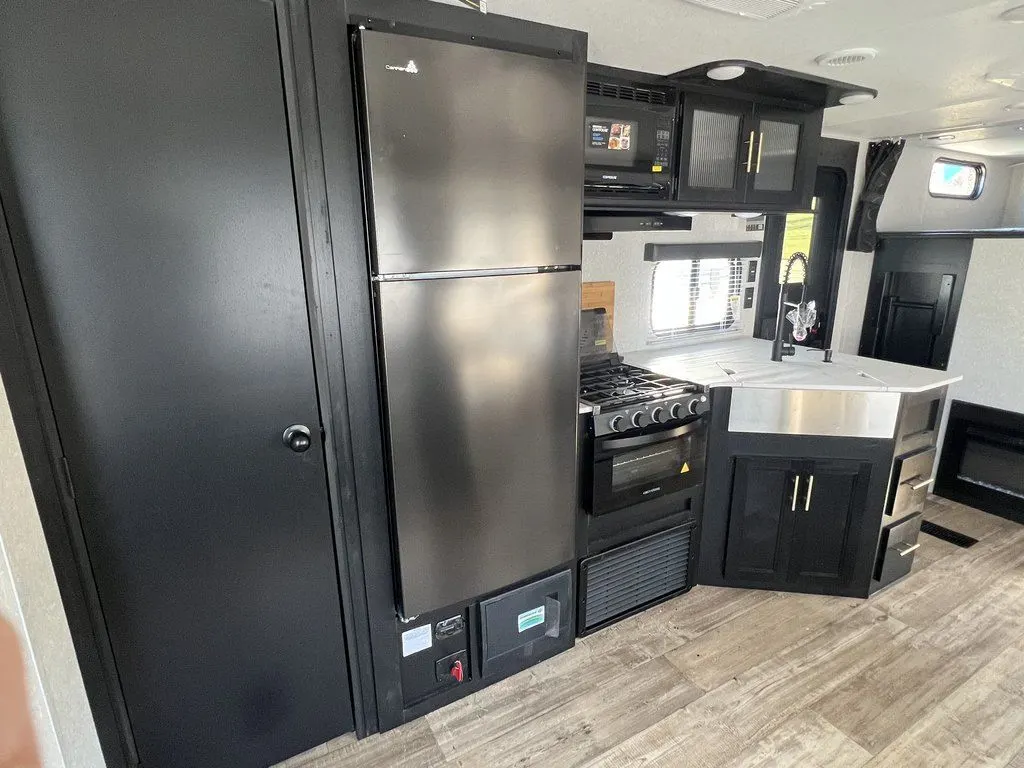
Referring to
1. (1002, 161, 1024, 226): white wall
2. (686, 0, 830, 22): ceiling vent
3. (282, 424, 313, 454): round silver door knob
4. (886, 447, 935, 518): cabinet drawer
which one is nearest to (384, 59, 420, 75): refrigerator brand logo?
(686, 0, 830, 22): ceiling vent

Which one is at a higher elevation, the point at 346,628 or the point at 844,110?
the point at 844,110

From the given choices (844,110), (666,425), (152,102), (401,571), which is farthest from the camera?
(844,110)

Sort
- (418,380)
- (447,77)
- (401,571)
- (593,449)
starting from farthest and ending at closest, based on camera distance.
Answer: (593,449)
(401,571)
(418,380)
(447,77)

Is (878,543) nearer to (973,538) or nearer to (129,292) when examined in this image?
(973,538)

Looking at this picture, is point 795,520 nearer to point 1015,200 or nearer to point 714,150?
point 714,150

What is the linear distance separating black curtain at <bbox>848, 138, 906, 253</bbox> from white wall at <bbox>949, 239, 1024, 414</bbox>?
56 cm

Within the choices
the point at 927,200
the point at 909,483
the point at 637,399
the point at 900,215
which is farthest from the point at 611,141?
the point at 927,200

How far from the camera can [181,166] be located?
4.15ft

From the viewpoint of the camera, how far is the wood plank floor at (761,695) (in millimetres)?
1774

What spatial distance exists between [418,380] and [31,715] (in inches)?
41.1

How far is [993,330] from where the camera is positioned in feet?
10.4

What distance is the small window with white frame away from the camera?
4160 millimetres

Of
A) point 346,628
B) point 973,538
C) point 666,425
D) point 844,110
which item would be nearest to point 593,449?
point 666,425

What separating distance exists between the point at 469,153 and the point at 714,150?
1.32 metres
